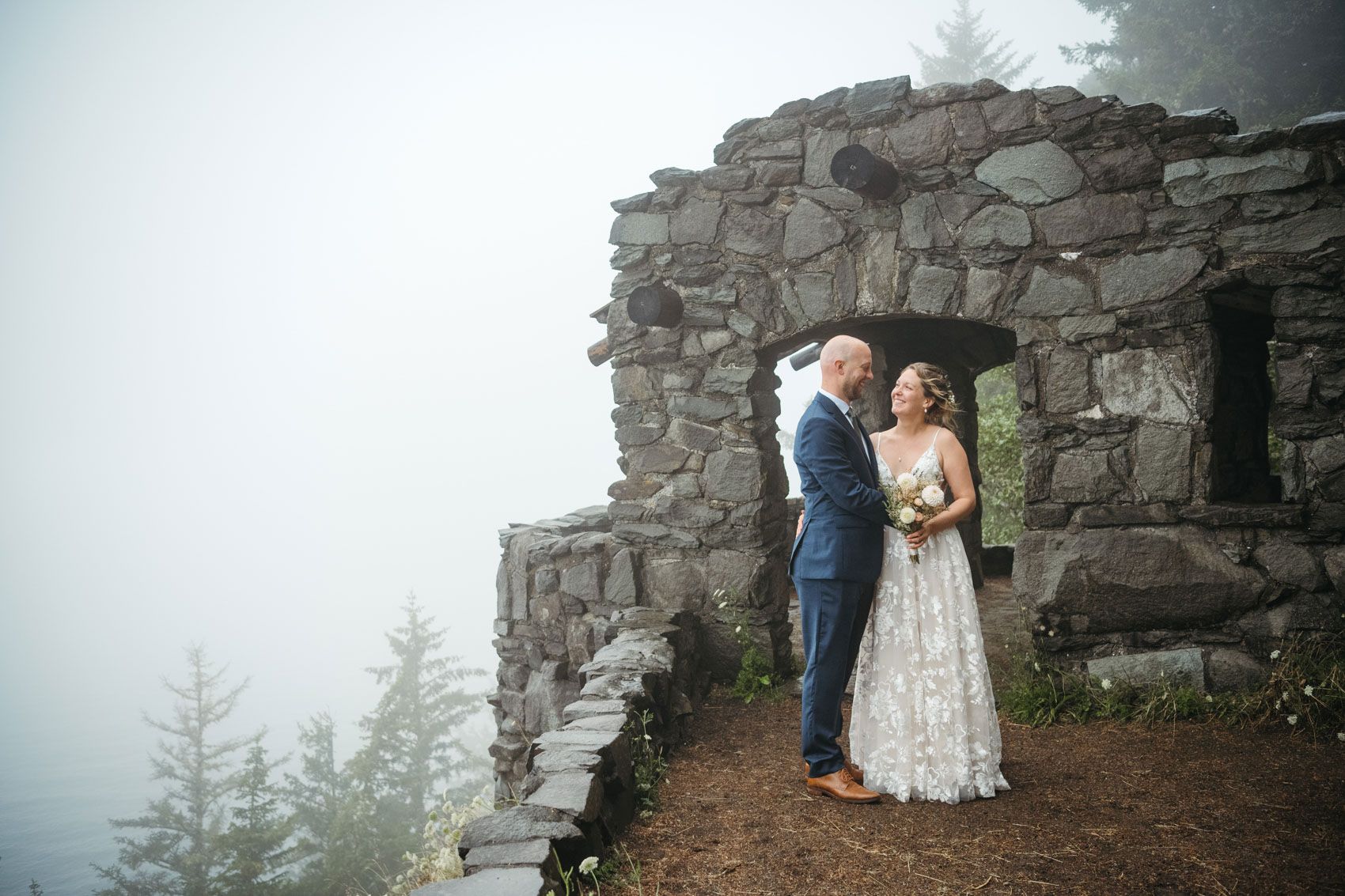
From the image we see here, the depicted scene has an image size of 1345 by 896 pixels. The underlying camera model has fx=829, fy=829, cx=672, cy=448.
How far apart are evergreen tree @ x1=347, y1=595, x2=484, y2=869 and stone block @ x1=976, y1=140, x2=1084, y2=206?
19.4m

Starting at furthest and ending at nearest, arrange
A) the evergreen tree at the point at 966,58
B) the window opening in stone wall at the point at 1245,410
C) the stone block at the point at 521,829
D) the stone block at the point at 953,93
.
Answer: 1. the evergreen tree at the point at 966,58
2. the window opening in stone wall at the point at 1245,410
3. the stone block at the point at 953,93
4. the stone block at the point at 521,829

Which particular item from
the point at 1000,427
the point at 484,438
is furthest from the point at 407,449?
the point at 1000,427

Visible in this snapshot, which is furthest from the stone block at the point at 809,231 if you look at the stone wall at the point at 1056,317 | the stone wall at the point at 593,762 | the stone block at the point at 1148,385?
the stone wall at the point at 593,762

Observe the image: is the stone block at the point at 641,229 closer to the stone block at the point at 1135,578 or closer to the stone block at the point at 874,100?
the stone block at the point at 874,100

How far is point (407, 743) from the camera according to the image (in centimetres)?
2420

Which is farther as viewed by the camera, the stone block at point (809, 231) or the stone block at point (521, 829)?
the stone block at point (809, 231)

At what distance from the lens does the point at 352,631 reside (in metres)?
70.8

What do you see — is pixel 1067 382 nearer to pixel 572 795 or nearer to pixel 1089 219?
pixel 1089 219

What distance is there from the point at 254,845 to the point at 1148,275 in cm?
1976

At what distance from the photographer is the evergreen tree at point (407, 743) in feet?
68.8

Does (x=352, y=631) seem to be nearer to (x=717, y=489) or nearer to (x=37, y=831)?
(x=37, y=831)

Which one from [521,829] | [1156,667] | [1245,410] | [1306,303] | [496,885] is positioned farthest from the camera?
[1245,410]

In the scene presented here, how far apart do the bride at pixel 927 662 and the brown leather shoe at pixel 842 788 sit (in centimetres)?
10

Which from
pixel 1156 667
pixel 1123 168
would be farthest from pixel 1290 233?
pixel 1156 667
